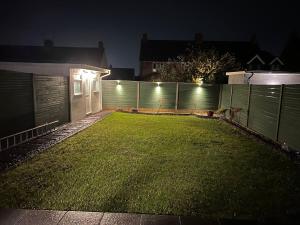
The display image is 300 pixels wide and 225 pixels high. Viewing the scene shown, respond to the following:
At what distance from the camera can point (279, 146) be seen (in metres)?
7.65

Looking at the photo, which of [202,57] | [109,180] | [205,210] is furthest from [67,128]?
[202,57]

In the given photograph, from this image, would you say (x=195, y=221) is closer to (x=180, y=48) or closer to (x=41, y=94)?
(x=41, y=94)

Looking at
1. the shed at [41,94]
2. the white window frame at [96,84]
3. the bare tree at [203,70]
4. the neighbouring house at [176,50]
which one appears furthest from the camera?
the neighbouring house at [176,50]

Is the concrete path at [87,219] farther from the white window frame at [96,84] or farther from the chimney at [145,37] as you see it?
the chimney at [145,37]

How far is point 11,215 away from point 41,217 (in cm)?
44

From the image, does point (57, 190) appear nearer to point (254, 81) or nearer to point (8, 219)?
point (8, 219)

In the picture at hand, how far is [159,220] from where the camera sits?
3.45 meters

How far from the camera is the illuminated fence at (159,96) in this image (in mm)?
17062

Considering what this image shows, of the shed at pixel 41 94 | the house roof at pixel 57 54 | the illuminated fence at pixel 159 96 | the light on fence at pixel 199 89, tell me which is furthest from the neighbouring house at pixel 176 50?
the shed at pixel 41 94

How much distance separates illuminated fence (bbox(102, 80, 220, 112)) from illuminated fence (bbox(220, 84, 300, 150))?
13.7 ft

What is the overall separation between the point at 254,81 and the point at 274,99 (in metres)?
6.61

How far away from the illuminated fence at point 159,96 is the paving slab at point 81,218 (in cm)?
1387

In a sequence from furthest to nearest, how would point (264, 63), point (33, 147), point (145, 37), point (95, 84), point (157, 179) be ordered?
point (145, 37)
point (264, 63)
point (95, 84)
point (33, 147)
point (157, 179)

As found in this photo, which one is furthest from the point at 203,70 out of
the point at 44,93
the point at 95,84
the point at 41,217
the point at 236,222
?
the point at 41,217
